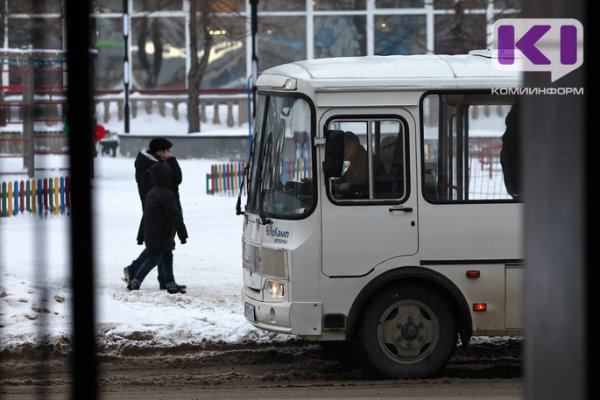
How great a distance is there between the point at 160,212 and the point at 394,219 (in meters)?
4.44

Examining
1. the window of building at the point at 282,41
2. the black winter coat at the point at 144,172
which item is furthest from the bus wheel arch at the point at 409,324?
the window of building at the point at 282,41

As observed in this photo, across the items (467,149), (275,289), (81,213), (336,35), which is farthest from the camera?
(336,35)

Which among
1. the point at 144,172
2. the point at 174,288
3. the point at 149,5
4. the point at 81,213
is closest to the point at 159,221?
the point at 174,288

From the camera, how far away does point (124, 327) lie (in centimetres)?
1034

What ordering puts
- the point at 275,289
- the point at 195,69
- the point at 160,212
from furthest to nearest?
the point at 195,69, the point at 160,212, the point at 275,289

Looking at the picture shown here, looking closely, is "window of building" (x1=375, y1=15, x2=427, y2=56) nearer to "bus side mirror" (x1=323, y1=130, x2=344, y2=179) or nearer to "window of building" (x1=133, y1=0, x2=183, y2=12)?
"window of building" (x1=133, y1=0, x2=183, y2=12)

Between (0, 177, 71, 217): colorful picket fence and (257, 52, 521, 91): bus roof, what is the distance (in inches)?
430

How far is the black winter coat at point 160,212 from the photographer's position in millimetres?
12086

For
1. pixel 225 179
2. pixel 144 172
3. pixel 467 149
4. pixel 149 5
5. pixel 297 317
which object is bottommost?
pixel 297 317

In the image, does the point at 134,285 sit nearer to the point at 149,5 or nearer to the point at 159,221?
the point at 159,221

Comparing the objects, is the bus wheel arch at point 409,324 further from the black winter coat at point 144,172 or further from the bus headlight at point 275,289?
the black winter coat at point 144,172

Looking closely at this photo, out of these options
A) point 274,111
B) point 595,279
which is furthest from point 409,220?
point 595,279

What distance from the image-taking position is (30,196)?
19.3 m

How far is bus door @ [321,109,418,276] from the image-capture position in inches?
328
